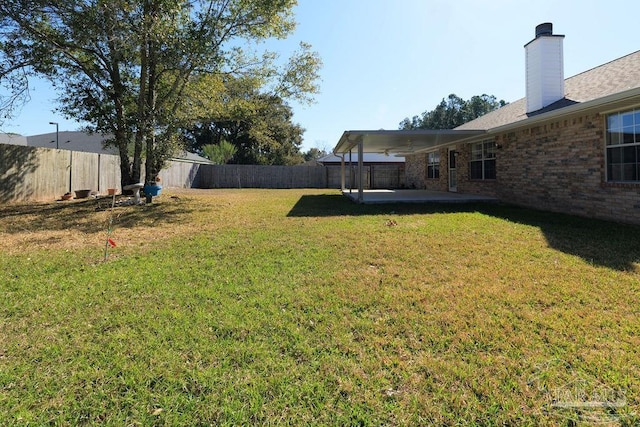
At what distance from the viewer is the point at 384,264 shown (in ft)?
15.6

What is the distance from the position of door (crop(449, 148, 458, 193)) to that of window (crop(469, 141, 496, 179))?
1.51 m

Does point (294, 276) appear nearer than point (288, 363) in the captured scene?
No

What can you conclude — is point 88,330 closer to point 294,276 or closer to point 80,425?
point 80,425

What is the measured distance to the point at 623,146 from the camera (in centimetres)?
718

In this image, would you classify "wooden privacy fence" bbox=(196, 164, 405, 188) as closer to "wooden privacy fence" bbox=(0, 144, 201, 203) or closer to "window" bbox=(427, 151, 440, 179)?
"window" bbox=(427, 151, 440, 179)

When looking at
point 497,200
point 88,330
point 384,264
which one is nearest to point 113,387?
point 88,330

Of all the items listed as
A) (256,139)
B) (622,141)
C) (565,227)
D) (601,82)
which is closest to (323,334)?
(565,227)

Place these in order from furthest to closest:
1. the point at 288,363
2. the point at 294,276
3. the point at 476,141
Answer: the point at 476,141
the point at 294,276
the point at 288,363

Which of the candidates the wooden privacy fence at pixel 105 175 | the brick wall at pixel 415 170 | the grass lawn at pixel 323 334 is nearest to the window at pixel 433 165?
the brick wall at pixel 415 170

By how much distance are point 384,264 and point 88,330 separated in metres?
3.41

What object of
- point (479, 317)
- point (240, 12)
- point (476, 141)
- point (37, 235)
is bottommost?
point (479, 317)

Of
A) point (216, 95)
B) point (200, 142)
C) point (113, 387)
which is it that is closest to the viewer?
point (113, 387)

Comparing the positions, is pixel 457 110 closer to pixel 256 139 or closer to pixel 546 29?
pixel 256 139

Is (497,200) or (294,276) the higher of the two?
(497,200)
